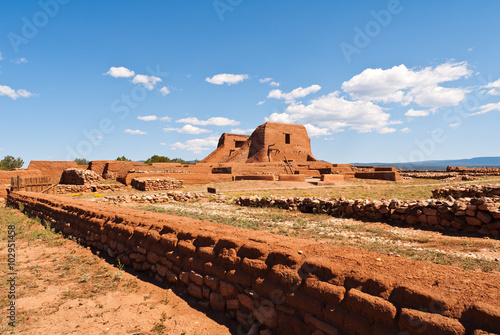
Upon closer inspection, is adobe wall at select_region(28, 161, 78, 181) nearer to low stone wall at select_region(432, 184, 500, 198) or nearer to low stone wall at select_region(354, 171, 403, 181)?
low stone wall at select_region(432, 184, 500, 198)

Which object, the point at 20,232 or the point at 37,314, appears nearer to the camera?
the point at 37,314

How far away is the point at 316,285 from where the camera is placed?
249 centimetres

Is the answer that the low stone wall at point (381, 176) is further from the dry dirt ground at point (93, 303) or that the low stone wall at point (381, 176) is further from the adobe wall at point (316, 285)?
the dry dirt ground at point (93, 303)

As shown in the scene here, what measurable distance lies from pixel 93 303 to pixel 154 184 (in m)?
16.4

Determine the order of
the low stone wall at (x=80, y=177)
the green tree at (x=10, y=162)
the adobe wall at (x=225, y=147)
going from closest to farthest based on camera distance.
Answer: the low stone wall at (x=80, y=177)
the adobe wall at (x=225, y=147)
the green tree at (x=10, y=162)

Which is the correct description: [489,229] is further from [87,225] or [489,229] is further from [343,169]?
[343,169]

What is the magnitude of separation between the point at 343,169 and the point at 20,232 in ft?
99.4

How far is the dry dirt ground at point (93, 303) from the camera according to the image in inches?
125

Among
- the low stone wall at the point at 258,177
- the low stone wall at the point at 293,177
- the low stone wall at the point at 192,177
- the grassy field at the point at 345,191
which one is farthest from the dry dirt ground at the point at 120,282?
the low stone wall at the point at 258,177

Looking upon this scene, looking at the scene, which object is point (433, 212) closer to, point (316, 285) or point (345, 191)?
point (316, 285)

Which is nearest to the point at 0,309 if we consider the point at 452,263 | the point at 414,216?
the point at 452,263

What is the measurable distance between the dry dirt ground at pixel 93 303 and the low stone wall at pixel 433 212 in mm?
6197

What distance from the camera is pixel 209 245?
371cm

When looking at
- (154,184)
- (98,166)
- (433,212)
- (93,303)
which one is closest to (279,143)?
(154,184)
